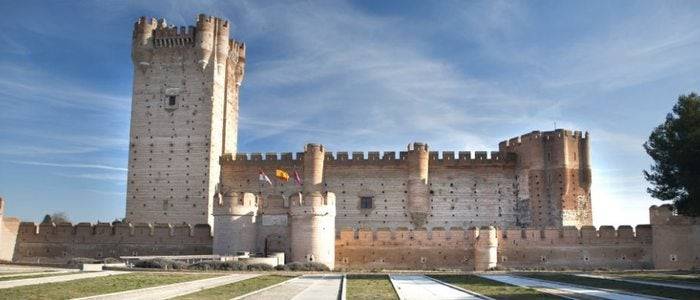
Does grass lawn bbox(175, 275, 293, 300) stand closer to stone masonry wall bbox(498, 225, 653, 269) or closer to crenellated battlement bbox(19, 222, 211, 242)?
crenellated battlement bbox(19, 222, 211, 242)

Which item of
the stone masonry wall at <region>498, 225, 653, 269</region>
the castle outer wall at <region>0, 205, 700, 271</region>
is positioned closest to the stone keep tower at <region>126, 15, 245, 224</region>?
the castle outer wall at <region>0, 205, 700, 271</region>

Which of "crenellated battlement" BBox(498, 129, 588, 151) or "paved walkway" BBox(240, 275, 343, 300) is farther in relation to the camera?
"crenellated battlement" BBox(498, 129, 588, 151)

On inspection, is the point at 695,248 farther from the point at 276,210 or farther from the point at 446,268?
the point at 276,210

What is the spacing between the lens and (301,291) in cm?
1541

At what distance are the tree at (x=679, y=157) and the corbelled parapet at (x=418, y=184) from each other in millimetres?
13572

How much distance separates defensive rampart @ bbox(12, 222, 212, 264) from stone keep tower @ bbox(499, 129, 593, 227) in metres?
17.8

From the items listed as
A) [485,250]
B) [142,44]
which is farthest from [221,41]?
[485,250]

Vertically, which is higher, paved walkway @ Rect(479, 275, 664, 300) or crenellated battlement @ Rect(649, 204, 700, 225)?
crenellated battlement @ Rect(649, 204, 700, 225)

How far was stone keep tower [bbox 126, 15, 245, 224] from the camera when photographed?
36562 mm

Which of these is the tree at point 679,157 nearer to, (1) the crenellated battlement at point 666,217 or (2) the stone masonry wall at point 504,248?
(1) the crenellated battlement at point 666,217

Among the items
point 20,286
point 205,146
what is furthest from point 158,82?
point 20,286

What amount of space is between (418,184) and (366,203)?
3.20 metres

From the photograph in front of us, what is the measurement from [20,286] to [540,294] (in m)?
11.8

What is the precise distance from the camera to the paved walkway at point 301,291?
13.8m
